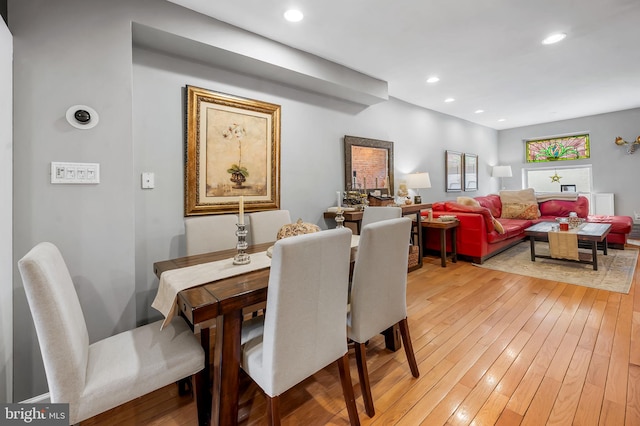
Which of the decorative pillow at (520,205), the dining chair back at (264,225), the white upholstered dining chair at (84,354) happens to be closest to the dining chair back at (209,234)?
the dining chair back at (264,225)

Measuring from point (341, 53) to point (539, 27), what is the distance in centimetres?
178

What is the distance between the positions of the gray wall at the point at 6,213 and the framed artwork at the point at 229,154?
3.42 ft

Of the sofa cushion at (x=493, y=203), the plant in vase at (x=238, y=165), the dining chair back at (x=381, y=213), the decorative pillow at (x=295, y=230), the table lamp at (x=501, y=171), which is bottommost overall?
the decorative pillow at (x=295, y=230)

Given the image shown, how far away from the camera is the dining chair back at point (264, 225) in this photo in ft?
7.65

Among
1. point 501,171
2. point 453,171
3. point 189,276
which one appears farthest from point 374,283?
point 501,171

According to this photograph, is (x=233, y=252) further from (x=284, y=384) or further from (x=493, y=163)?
(x=493, y=163)

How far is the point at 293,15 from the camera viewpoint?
2.22 meters

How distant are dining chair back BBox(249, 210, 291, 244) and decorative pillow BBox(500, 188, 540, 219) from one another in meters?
4.90

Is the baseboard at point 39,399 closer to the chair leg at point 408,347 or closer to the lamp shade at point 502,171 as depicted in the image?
the chair leg at point 408,347

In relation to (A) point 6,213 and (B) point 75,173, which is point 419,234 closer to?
(B) point 75,173

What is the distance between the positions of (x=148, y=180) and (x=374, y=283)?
6.35ft

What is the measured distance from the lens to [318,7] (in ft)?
7.01

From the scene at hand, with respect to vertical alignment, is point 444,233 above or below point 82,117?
below

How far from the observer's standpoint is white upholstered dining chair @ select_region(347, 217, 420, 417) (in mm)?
1404
